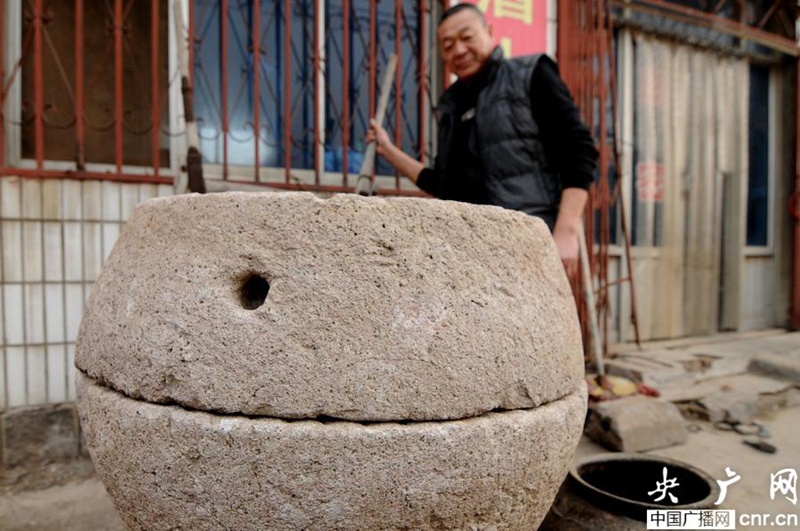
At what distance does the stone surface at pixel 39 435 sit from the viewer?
265 cm

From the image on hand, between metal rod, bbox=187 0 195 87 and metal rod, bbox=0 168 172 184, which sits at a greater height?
metal rod, bbox=187 0 195 87

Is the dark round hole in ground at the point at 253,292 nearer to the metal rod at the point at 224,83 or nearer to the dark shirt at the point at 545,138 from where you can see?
the dark shirt at the point at 545,138

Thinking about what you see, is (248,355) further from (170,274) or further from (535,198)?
(535,198)

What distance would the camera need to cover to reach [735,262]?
538cm

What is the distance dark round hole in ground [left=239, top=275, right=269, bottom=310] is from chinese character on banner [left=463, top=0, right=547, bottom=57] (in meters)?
2.80

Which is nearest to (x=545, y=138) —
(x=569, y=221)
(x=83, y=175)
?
(x=569, y=221)

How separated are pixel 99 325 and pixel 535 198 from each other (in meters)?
1.66

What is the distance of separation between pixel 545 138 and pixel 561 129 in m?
0.09

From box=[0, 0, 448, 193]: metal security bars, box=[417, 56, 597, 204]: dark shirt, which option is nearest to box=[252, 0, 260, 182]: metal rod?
box=[0, 0, 448, 193]: metal security bars

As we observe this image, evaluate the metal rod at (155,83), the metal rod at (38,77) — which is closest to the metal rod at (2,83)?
the metal rod at (38,77)

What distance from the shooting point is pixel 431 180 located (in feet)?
8.79

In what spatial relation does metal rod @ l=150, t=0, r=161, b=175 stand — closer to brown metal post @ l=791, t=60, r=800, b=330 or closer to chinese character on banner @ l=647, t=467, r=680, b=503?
chinese character on banner @ l=647, t=467, r=680, b=503

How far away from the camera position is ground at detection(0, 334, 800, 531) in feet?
7.76

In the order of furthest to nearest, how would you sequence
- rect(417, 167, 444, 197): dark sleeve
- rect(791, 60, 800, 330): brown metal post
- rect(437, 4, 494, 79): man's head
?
rect(791, 60, 800, 330): brown metal post, rect(417, 167, 444, 197): dark sleeve, rect(437, 4, 494, 79): man's head
